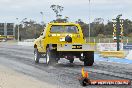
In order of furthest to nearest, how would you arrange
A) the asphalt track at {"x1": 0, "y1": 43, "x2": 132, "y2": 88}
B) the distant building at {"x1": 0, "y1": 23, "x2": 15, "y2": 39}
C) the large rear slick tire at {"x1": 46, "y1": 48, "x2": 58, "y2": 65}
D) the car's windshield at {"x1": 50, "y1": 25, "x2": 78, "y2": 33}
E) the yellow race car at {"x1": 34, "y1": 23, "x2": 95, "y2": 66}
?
the distant building at {"x1": 0, "y1": 23, "x2": 15, "y2": 39}, the car's windshield at {"x1": 50, "y1": 25, "x2": 78, "y2": 33}, the large rear slick tire at {"x1": 46, "y1": 48, "x2": 58, "y2": 65}, the yellow race car at {"x1": 34, "y1": 23, "x2": 95, "y2": 66}, the asphalt track at {"x1": 0, "y1": 43, "x2": 132, "y2": 88}

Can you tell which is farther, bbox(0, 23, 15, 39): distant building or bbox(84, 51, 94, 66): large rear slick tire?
bbox(0, 23, 15, 39): distant building

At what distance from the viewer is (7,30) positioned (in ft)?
418

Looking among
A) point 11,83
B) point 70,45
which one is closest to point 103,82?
point 11,83

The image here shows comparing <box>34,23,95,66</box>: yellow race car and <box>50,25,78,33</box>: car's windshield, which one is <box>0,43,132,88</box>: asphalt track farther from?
<box>50,25,78,33</box>: car's windshield

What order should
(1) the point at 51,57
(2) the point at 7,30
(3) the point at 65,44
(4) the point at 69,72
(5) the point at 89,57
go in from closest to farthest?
(4) the point at 69,72, (3) the point at 65,44, (5) the point at 89,57, (1) the point at 51,57, (2) the point at 7,30

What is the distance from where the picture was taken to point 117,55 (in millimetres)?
29312

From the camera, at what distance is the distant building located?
127000mm

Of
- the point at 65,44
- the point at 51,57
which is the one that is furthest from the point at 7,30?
the point at 65,44

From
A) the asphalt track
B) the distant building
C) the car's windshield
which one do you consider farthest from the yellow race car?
the distant building

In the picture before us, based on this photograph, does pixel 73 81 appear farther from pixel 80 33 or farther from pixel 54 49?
pixel 80 33

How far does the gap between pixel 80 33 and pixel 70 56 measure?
176 centimetres

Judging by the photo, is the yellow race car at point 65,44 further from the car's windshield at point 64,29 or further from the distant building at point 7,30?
the distant building at point 7,30

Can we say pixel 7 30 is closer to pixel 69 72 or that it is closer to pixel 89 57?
pixel 89 57

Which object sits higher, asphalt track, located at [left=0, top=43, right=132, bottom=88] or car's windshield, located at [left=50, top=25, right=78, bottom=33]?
car's windshield, located at [left=50, top=25, right=78, bottom=33]
